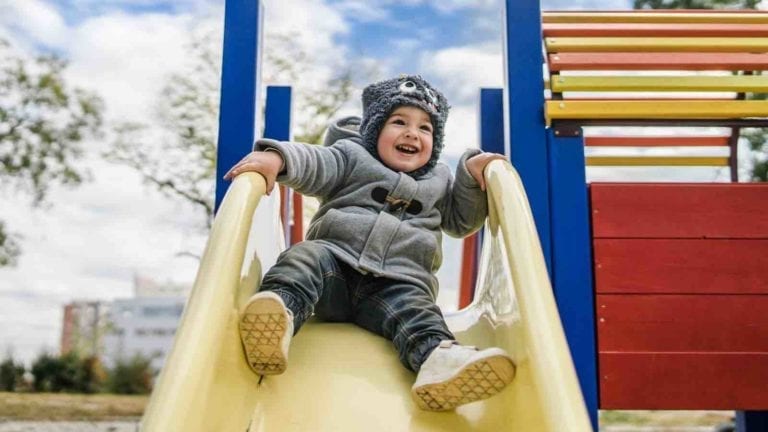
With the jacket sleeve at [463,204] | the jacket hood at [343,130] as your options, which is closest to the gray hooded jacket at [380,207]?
the jacket sleeve at [463,204]

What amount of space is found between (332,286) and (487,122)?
2.79 ft

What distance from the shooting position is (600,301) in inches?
73.5

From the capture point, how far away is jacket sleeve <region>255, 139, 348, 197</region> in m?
1.79

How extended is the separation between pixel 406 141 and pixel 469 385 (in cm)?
86

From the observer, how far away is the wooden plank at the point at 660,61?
83.0 inches

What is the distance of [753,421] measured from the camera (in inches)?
112

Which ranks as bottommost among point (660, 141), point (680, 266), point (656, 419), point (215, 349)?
point (656, 419)

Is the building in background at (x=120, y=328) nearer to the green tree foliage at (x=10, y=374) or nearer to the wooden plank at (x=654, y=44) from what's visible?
the green tree foliage at (x=10, y=374)

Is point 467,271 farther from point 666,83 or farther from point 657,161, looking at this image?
point 666,83

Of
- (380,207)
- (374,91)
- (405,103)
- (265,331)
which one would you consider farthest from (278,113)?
(265,331)

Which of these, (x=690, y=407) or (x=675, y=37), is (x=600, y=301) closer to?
(x=690, y=407)

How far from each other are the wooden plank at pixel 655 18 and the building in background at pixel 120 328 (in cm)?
534

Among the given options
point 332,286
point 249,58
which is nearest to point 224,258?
point 332,286

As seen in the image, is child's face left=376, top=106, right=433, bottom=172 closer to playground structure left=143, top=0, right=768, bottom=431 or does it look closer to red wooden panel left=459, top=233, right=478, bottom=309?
playground structure left=143, top=0, right=768, bottom=431
